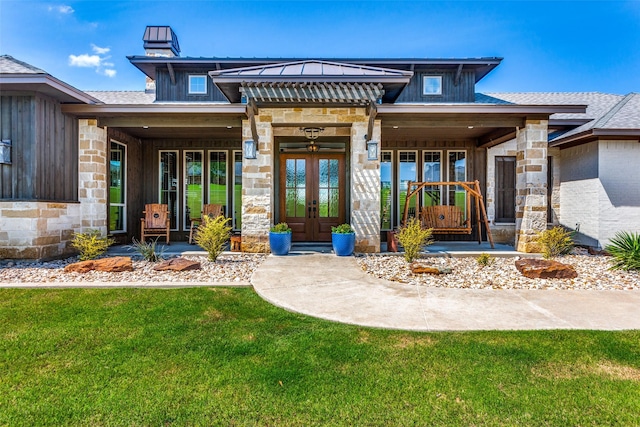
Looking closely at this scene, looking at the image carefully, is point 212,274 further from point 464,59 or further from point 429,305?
point 464,59

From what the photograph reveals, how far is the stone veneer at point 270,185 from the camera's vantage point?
6.76m

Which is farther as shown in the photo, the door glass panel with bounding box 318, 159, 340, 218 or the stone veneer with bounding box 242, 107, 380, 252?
the door glass panel with bounding box 318, 159, 340, 218

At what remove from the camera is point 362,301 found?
3621 millimetres

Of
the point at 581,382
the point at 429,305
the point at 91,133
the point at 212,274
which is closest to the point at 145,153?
the point at 91,133

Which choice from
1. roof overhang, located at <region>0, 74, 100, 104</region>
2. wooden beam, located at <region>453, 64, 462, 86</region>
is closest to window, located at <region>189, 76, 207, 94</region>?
roof overhang, located at <region>0, 74, 100, 104</region>

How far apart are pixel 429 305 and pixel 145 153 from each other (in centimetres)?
829

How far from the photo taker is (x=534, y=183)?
6.80 m

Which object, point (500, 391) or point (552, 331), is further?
point (552, 331)

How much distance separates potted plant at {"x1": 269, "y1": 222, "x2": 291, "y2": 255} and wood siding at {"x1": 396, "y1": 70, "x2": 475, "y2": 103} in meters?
5.47

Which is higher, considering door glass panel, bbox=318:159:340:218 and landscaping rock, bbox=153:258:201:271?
door glass panel, bbox=318:159:340:218

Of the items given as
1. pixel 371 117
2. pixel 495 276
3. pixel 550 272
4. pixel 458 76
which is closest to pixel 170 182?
pixel 371 117

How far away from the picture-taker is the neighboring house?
18.7 ft

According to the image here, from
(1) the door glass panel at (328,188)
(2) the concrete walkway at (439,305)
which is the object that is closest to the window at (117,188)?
(1) the door glass panel at (328,188)

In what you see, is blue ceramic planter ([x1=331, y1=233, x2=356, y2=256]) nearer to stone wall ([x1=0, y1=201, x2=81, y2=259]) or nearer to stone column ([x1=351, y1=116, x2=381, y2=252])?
stone column ([x1=351, y1=116, x2=381, y2=252])
